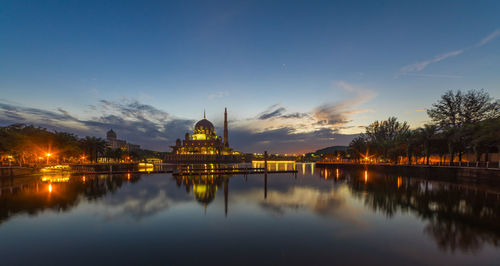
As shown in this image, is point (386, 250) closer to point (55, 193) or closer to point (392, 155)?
point (55, 193)

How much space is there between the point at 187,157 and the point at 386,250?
5635 inches

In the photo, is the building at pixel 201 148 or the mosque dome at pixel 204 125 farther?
the mosque dome at pixel 204 125

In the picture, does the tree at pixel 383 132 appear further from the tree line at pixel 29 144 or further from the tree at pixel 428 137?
the tree line at pixel 29 144

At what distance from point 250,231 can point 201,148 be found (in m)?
142

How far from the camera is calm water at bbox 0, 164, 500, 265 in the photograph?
10172mm

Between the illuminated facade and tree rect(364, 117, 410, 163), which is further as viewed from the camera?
the illuminated facade

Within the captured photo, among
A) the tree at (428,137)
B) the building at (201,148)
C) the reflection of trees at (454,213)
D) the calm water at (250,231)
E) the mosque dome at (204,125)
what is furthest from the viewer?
the mosque dome at (204,125)

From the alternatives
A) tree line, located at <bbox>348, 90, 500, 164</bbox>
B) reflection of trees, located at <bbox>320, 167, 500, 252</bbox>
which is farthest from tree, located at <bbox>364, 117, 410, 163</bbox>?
reflection of trees, located at <bbox>320, 167, 500, 252</bbox>

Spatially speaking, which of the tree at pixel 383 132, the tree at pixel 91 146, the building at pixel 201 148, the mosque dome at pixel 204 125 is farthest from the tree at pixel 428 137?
the mosque dome at pixel 204 125

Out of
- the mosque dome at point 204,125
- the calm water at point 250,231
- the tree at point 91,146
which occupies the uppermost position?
the mosque dome at point 204,125

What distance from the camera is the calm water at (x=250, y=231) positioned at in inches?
400

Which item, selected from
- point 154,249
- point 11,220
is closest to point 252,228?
point 154,249

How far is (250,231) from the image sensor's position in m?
13.8

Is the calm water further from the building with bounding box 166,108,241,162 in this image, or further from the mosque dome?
the mosque dome
